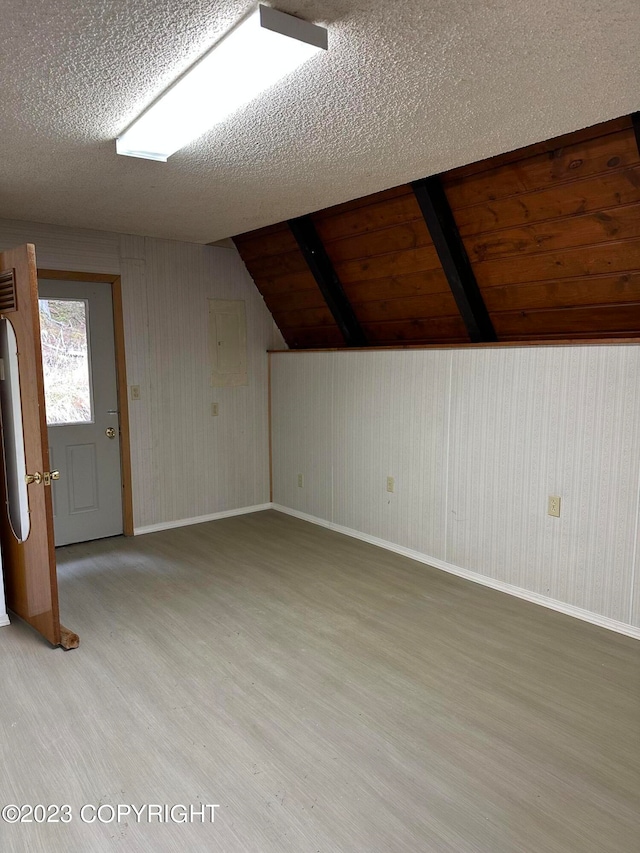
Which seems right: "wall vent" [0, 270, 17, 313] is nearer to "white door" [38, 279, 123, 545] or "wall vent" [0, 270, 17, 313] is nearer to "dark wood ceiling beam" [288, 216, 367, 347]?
"white door" [38, 279, 123, 545]

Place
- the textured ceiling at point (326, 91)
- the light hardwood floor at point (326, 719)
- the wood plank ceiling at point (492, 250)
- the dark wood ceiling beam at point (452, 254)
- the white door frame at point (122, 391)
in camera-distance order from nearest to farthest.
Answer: the textured ceiling at point (326, 91) → the light hardwood floor at point (326, 719) → the wood plank ceiling at point (492, 250) → the dark wood ceiling beam at point (452, 254) → the white door frame at point (122, 391)

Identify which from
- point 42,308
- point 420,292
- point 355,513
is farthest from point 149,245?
point 355,513

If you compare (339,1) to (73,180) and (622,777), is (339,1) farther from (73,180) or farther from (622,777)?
(622,777)

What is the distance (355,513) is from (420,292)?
1.80 metres

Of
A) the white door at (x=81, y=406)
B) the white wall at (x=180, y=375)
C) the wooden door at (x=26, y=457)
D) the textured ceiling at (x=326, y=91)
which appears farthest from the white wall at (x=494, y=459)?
the wooden door at (x=26, y=457)

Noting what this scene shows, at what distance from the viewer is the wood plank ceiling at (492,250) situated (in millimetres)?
2762

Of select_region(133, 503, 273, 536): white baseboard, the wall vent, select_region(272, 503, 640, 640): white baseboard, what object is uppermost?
the wall vent

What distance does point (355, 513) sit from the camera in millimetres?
4703

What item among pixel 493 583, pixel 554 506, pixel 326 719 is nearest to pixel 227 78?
pixel 326 719

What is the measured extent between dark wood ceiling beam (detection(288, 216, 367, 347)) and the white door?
1.55 metres

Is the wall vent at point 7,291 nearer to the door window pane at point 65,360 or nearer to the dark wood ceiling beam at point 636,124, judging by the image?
the door window pane at point 65,360

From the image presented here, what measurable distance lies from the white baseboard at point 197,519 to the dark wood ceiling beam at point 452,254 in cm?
269

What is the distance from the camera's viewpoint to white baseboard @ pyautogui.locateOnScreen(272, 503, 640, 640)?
10.2ft

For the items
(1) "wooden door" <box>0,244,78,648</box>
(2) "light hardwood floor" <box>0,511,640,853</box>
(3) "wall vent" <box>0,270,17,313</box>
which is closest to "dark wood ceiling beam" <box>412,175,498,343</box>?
(2) "light hardwood floor" <box>0,511,640,853</box>
